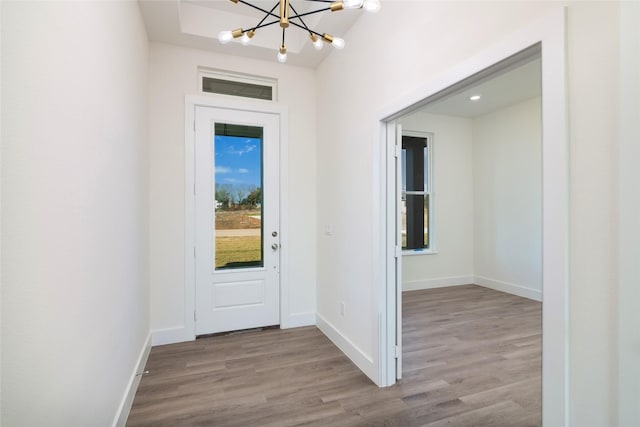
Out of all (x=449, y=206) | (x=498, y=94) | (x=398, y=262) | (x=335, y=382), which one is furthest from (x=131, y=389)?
(x=498, y=94)

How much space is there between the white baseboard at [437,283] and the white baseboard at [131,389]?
3923 millimetres

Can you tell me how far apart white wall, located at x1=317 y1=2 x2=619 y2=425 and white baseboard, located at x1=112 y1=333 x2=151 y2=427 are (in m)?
1.75

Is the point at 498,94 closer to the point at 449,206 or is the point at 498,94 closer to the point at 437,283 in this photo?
the point at 449,206

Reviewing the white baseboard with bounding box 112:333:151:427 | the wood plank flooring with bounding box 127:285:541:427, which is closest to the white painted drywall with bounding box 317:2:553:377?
the wood plank flooring with bounding box 127:285:541:427

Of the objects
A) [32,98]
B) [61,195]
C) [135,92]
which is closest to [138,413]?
[61,195]

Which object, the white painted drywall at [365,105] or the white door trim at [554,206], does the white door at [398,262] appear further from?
the white door trim at [554,206]

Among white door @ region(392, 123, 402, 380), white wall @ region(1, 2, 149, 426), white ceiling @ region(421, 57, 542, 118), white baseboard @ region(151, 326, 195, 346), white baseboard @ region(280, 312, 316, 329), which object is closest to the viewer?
white wall @ region(1, 2, 149, 426)

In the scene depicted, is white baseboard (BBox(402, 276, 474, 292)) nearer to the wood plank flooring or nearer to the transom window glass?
the transom window glass

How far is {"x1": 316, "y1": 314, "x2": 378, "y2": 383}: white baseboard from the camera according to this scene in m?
2.49

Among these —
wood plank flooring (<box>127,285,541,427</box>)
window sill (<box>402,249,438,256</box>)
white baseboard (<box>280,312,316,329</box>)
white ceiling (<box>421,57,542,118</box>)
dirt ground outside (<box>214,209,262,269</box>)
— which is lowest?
wood plank flooring (<box>127,285,541,427</box>)

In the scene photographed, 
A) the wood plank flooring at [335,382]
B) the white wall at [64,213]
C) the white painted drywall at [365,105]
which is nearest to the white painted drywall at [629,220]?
the white painted drywall at [365,105]

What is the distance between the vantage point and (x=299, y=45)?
10.8ft

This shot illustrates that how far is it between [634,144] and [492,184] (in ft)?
15.9

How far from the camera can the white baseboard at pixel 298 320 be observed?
3.59 meters
